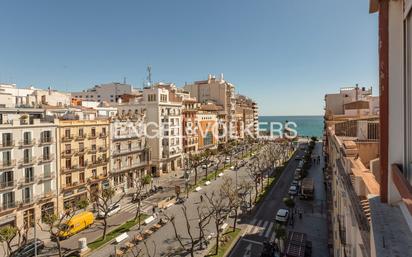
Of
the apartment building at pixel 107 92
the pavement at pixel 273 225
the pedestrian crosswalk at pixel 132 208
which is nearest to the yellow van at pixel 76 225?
the pedestrian crosswalk at pixel 132 208

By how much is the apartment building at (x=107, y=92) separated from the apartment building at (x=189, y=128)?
3856 cm

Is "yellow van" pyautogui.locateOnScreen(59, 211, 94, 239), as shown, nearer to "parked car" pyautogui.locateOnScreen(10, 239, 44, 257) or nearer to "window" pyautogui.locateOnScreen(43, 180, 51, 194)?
"parked car" pyautogui.locateOnScreen(10, 239, 44, 257)

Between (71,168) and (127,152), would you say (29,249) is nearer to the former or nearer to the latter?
(71,168)

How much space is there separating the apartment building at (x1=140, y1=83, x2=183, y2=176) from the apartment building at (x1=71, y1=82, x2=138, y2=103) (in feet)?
149

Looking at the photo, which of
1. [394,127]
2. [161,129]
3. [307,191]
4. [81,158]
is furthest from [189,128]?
[394,127]

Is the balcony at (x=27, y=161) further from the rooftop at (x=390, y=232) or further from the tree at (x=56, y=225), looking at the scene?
the rooftop at (x=390, y=232)

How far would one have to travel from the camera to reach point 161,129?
63062 mm

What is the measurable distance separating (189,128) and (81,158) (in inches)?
1373

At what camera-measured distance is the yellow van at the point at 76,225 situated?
30725 millimetres

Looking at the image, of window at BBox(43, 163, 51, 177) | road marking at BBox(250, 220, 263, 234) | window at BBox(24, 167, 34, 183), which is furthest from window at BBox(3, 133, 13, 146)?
road marking at BBox(250, 220, 263, 234)

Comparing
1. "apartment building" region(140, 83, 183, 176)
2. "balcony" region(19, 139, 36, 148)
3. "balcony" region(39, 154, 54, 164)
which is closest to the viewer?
"balcony" region(19, 139, 36, 148)

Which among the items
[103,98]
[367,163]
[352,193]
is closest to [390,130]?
[352,193]

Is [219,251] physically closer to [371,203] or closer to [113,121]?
[371,203]

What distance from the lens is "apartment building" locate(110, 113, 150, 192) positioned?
50.6 meters
